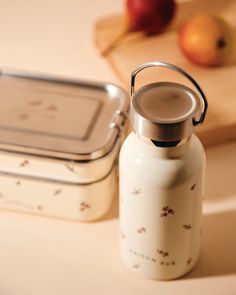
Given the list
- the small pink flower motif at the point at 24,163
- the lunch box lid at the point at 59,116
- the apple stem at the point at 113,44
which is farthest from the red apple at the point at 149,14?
the small pink flower motif at the point at 24,163

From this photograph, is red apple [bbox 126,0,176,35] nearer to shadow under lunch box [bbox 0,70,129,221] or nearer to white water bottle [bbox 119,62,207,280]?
shadow under lunch box [bbox 0,70,129,221]

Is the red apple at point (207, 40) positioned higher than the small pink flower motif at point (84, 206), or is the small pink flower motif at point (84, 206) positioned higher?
the red apple at point (207, 40)

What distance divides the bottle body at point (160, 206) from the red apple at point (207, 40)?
409 mm

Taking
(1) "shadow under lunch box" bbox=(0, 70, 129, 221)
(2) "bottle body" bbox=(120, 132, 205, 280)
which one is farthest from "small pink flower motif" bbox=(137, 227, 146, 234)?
(1) "shadow under lunch box" bbox=(0, 70, 129, 221)

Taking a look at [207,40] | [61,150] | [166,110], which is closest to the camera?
[166,110]

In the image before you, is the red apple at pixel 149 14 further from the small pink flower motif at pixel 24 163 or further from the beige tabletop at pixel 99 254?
the small pink flower motif at pixel 24 163

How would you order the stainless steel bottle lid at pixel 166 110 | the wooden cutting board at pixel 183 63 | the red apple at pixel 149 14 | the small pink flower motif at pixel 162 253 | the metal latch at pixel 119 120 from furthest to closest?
the red apple at pixel 149 14, the wooden cutting board at pixel 183 63, the metal latch at pixel 119 120, the small pink flower motif at pixel 162 253, the stainless steel bottle lid at pixel 166 110

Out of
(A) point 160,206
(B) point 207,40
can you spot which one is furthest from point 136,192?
(B) point 207,40

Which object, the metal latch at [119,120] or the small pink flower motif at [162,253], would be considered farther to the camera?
the metal latch at [119,120]

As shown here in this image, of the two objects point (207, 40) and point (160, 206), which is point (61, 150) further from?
point (207, 40)

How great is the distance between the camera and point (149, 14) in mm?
1271

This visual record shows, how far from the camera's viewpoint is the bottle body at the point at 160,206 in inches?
31.6

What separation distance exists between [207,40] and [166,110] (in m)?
0.44

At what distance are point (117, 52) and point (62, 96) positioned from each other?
0.26 meters
